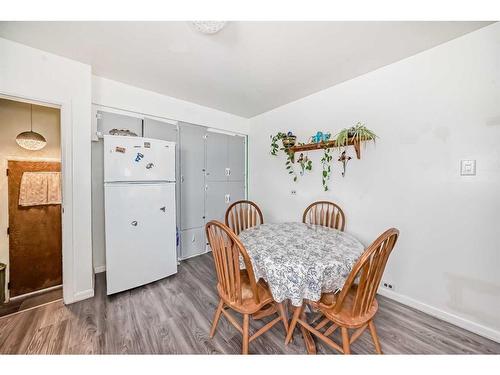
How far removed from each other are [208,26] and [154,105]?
1.57 metres

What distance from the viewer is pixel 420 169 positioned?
1.78 metres

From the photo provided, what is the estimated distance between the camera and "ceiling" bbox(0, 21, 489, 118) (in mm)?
1468

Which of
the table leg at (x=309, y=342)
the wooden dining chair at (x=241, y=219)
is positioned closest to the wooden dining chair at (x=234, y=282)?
the table leg at (x=309, y=342)

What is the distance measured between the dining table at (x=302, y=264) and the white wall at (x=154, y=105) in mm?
2146

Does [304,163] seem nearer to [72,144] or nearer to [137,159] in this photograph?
[137,159]

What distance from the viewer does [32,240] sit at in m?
2.87

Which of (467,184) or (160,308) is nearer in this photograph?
(467,184)

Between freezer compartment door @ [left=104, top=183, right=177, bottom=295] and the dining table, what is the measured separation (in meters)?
1.15

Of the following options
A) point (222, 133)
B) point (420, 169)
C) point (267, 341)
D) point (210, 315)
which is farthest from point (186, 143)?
point (420, 169)

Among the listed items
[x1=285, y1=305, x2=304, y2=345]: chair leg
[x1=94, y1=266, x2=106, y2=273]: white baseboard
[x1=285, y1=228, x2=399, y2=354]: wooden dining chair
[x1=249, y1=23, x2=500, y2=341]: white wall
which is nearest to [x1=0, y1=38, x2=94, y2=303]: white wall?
[x1=94, y1=266, x2=106, y2=273]: white baseboard

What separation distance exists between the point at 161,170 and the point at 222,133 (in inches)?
56.5

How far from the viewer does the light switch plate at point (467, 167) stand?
1516 mm

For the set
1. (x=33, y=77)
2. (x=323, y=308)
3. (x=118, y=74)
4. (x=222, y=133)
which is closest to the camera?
(x=323, y=308)

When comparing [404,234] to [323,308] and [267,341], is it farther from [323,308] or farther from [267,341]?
[267,341]
